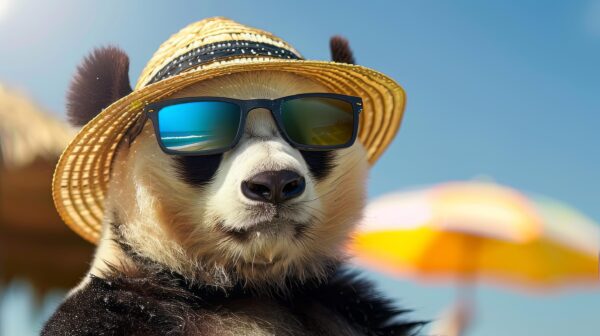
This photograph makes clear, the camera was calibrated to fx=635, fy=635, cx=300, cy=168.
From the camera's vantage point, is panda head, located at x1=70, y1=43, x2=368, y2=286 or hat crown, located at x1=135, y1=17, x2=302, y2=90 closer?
panda head, located at x1=70, y1=43, x2=368, y2=286

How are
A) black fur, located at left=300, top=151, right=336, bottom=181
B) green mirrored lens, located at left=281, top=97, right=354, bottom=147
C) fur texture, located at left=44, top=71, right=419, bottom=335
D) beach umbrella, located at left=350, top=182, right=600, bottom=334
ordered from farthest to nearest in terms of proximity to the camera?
beach umbrella, located at left=350, top=182, right=600, bottom=334 < black fur, located at left=300, top=151, right=336, bottom=181 < green mirrored lens, located at left=281, top=97, right=354, bottom=147 < fur texture, located at left=44, top=71, right=419, bottom=335

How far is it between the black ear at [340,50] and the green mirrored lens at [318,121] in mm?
371

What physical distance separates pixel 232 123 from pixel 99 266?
61 centimetres

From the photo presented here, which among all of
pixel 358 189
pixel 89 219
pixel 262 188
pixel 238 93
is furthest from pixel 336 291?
pixel 89 219

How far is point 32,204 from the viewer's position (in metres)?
5.76

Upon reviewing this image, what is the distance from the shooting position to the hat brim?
2002 millimetres

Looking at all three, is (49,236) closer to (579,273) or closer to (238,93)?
(238,93)

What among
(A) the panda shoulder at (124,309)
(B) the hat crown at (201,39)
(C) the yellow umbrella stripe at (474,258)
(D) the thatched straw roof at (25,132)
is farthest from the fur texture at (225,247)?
(C) the yellow umbrella stripe at (474,258)

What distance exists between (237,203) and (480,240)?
553 centimetres

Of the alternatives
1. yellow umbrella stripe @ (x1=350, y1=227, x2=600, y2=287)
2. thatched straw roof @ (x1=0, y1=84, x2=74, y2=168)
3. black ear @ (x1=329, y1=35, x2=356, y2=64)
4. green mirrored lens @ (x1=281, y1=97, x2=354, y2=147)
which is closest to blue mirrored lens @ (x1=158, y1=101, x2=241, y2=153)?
green mirrored lens @ (x1=281, y1=97, x2=354, y2=147)

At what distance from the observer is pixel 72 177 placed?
2.33 m

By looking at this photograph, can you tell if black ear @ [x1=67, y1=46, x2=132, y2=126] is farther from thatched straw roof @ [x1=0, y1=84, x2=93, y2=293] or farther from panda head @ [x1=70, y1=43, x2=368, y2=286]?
thatched straw roof @ [x1=0, y1=84, x2=93, y2=293]

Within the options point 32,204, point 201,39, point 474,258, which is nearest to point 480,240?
point 474,258

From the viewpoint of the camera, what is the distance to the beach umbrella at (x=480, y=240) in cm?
652
